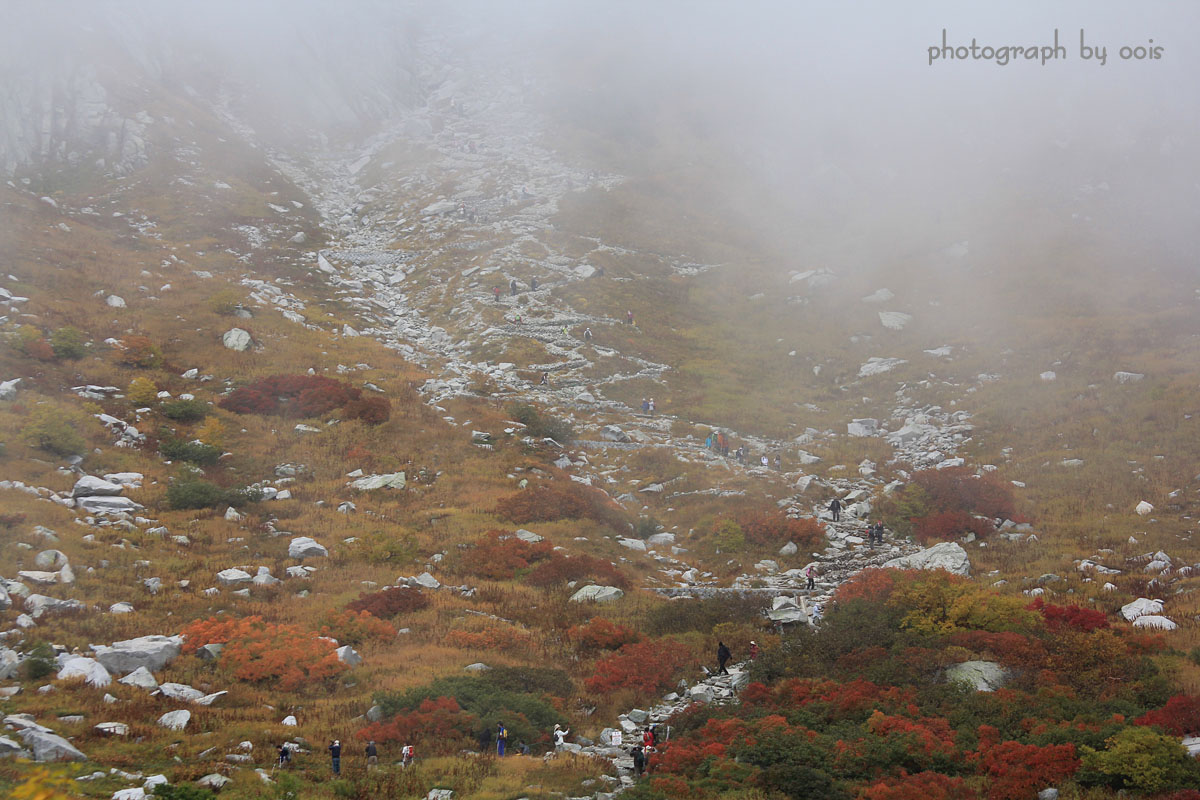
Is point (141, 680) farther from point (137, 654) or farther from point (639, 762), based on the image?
point (639, 762)

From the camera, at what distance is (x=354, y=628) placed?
22.9 metres

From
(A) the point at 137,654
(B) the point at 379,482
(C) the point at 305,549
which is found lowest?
(A) the point at 137,654

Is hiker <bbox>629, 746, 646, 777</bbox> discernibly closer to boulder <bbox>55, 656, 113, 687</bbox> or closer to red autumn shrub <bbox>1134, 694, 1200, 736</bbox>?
red autumn shrub <bbox>1134, 694, 1200, 736</bbox>

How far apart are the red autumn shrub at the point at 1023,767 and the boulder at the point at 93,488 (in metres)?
29.0

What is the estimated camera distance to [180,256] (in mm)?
59406

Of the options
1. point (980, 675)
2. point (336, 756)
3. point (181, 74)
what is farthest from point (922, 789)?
point (181, 74)

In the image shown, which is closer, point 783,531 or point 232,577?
point 232,577

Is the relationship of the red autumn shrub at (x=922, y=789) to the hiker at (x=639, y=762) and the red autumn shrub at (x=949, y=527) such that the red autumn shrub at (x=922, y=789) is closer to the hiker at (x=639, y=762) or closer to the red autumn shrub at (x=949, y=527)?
the hiker at (x=639, y=762)

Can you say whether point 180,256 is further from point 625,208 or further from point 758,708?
point 758,708

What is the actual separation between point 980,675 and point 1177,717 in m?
4.62

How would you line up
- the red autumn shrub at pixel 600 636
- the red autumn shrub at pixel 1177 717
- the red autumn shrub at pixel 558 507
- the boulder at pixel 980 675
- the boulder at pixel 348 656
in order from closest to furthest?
the red autumn shrub at pixel 1177 717, the boulder at pixel 980 675, the boulder at pixel 348 656, the red autumn shrub at pixel 600 636, the red autumn shrub at pixel 558 507

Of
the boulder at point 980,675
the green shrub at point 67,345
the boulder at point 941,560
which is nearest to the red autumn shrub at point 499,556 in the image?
the boulder at point 941,560

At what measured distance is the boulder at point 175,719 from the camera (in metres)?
16.2

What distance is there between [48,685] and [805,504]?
30.9 metres
